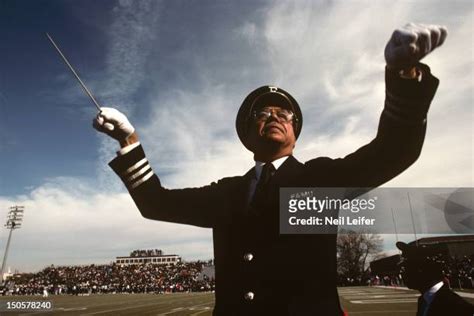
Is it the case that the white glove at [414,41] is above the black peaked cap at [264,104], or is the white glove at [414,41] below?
below

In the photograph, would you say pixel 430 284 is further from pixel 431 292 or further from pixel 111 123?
pixel 111 123

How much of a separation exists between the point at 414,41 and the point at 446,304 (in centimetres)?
251

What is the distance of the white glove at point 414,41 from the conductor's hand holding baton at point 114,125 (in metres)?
2.03

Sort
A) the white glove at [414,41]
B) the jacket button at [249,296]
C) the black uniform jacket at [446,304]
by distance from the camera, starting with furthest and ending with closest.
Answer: the black uniform jacket at [446,304] < the jacket button at [249,296] < the white glove at [414,41]

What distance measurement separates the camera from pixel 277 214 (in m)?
2.62

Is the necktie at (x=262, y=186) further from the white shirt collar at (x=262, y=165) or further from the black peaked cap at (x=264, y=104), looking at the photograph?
the black peaked cap at (x=264, y=104)

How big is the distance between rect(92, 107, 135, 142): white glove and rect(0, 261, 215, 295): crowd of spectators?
5950 cm

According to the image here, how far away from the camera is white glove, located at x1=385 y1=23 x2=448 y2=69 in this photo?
177cm

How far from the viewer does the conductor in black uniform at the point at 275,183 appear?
2.12 meters

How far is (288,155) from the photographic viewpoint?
298 centimetres

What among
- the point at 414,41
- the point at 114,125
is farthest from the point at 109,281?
the point at 414,41

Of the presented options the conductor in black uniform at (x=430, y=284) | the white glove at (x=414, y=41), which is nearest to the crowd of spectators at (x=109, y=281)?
the conductor in black uniform at (x=430, y=284)

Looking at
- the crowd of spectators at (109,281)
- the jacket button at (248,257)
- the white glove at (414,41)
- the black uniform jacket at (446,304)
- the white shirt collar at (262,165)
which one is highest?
the white glove at (414,41)

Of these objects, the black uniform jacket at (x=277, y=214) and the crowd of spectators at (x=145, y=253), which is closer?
the black uniform jacket at (x=277, y=214)
